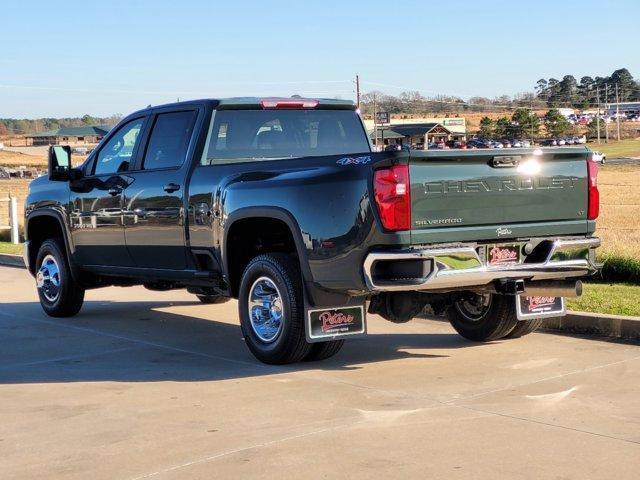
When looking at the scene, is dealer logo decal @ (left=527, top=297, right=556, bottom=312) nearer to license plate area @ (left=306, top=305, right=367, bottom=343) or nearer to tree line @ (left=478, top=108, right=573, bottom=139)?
license plate area @ (left=306, top=305, right=367, bottom=343)

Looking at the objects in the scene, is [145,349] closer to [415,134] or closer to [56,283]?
[56,283]

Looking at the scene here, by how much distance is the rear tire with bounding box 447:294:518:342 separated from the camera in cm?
848

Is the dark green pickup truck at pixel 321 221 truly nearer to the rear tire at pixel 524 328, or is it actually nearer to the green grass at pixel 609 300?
the rear tire at pixel 524 328

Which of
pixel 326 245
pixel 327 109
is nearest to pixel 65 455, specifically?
pixel 326 245

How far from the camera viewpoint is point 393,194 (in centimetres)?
690

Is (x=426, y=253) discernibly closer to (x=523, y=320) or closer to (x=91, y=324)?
(x=523, y=320)

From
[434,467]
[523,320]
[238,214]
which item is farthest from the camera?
[523,320]

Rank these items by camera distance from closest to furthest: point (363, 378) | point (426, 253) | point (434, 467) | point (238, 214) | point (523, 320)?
1. point (434, 467)
2. point (426, 253)
3. point (363, 378)
4. point (238, 214)
5. point (523, 320)

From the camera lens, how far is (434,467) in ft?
17.0

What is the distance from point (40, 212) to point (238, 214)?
3664 mm

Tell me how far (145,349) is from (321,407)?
282 centimetres

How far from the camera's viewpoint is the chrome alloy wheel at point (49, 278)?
1076cm

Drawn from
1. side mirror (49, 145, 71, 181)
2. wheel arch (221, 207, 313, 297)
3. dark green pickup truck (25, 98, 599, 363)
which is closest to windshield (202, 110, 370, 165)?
dark green pickup truck (25, 98, 599, 363)

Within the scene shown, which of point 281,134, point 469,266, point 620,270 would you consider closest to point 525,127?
point 620,270
